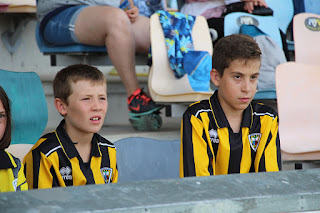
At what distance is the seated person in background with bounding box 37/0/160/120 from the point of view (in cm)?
246

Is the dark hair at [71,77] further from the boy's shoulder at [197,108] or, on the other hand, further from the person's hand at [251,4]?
the person's hand at [251,4]

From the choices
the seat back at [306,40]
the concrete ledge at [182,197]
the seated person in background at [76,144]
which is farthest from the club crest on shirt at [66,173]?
the seat back at [306,40]

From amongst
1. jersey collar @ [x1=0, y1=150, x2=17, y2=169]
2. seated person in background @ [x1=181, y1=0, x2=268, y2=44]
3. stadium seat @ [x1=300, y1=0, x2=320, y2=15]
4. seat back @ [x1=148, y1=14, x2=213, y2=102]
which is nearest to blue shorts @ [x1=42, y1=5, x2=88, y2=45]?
seat back @ [x1=148, y1=14, x2=213, y2=102]

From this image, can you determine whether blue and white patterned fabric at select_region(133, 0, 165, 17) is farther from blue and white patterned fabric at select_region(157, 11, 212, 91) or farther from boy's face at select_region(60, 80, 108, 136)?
boy's face at select_region(60, 80, 108, 136)

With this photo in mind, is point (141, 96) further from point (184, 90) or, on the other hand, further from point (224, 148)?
point (224, 148)

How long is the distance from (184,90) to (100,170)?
39.6 inches

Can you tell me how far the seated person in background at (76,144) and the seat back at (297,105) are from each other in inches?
38.8

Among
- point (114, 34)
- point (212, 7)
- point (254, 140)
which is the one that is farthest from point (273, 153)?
point (212, 7)

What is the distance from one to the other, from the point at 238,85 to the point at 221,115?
0.12 m

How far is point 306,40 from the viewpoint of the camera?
2.72m

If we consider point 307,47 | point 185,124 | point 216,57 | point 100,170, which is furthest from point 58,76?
point 307,47

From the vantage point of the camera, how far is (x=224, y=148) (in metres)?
1.67

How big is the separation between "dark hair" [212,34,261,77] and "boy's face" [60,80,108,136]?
441mm

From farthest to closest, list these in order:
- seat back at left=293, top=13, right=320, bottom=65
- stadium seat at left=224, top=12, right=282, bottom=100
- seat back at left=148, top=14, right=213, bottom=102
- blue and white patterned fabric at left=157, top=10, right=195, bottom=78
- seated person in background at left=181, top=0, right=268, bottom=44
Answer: seated person in background at left=181, top=0, right=268, bottom=44, stadium seat at left=224, top=12, right=282, bottom=100, seat back at left=293, top=13, right=320, bottom=65, blue and white patterned fabric at left=157, top=10, right=195, bottom=78, seat back at left=148, top=14, right=213, bottom=102
